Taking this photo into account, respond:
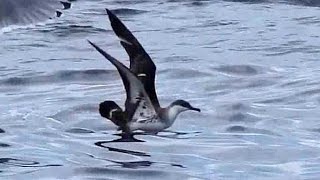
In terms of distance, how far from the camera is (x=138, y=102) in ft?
34.7

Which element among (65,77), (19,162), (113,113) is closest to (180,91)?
(65,77)

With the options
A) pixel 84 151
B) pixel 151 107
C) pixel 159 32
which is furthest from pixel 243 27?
pixel 84 151

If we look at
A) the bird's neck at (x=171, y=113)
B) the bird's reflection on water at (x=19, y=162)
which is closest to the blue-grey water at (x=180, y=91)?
the bird's reflection on water at (x=19, y=162)

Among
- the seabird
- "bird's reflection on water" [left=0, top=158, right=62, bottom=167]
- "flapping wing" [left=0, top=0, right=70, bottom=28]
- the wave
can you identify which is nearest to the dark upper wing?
the seabird

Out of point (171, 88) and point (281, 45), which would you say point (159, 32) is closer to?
point (281, 45)

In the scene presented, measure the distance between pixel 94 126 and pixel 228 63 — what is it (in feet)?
12.2

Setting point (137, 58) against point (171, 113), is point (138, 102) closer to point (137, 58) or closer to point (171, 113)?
point (171, 113)

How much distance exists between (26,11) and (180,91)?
7.64 feet

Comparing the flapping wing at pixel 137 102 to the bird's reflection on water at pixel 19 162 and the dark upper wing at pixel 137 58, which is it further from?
the bird's reflection on water at pixel 19 162

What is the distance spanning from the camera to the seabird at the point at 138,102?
1026 centimetres

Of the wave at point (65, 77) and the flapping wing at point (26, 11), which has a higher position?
the flapping wing at point (26, 11)

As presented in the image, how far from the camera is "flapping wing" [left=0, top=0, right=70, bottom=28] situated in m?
10.4

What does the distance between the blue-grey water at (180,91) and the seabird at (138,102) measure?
0.14 meters

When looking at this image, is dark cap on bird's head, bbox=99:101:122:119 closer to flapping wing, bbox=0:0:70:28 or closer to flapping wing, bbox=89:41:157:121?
flapping wing, bbox=89:41:157:121
